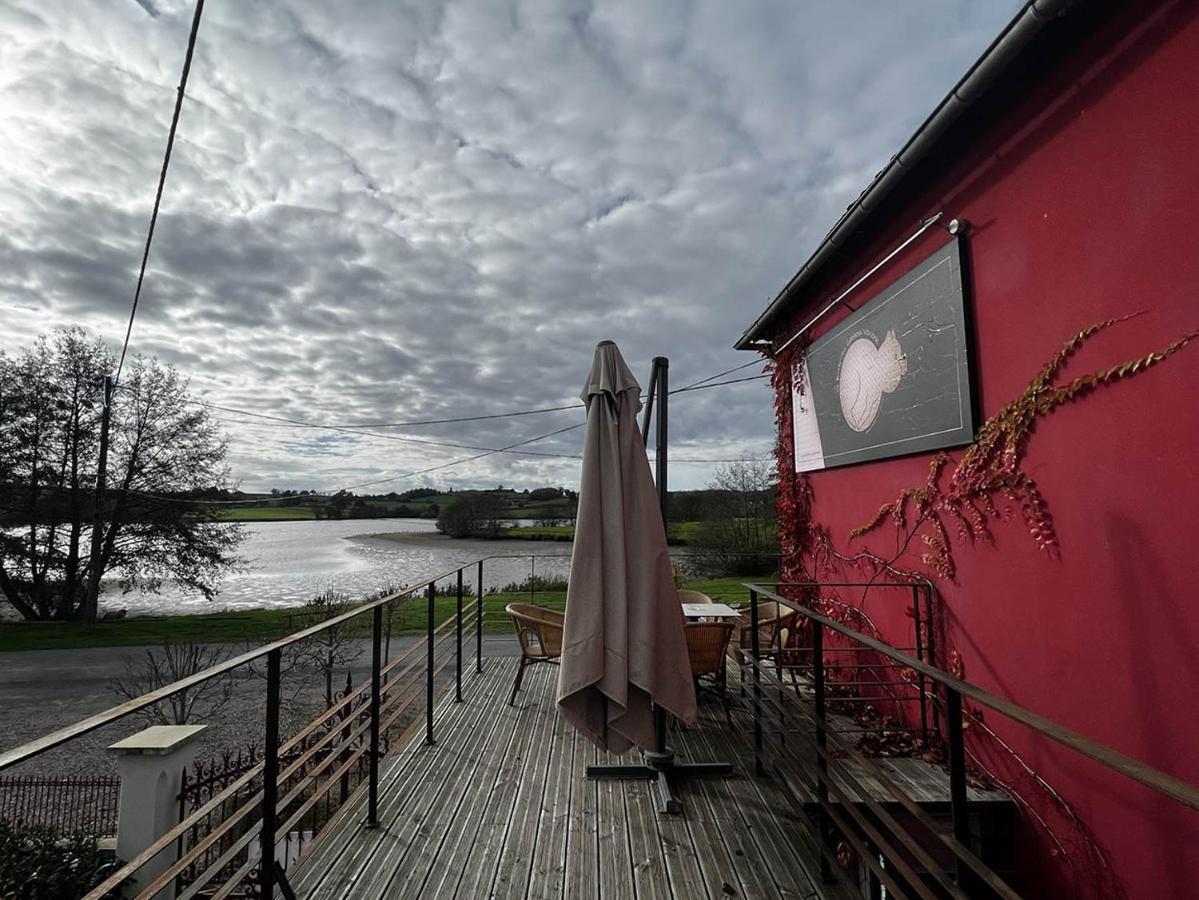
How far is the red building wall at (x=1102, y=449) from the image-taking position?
195cm

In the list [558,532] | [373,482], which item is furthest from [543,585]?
[373,482]

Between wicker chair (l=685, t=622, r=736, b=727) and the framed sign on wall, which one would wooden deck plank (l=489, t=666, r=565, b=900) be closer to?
wicker chair (l=685, t=622, r=736, b=727)

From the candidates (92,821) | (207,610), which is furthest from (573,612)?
(207,610)

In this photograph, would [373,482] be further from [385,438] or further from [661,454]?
[661,454]

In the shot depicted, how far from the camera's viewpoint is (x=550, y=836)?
2.43 m

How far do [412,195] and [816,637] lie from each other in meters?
5.96

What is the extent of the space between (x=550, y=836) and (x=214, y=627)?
1726 cm

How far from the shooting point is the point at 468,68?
4.39m

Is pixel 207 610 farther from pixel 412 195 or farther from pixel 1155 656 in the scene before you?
pixel 1155 656

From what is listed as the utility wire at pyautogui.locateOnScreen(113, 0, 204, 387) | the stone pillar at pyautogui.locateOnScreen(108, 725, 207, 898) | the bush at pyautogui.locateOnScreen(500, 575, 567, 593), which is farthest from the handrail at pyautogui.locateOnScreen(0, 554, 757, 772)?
the bush at pyautogui.locateOnScreen(500, 575, 567, 593)

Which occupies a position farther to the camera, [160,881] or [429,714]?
[429,714]

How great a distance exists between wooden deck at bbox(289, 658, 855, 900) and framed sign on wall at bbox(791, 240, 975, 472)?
2.24 m

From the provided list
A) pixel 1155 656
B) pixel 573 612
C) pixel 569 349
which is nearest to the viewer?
pixel 1155 656

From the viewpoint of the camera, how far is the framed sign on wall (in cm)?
312
